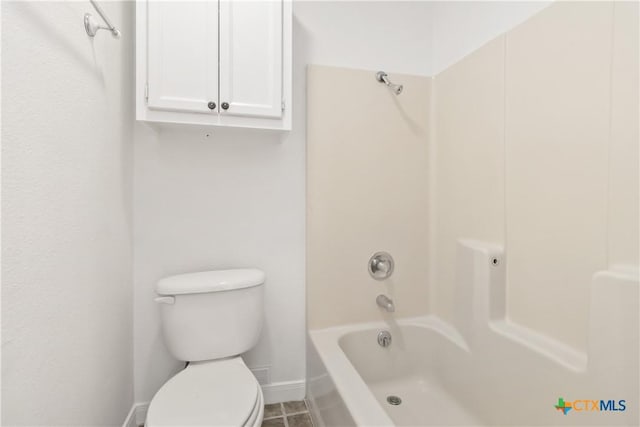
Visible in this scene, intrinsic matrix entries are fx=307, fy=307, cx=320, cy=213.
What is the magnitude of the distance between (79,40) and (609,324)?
178 centimetres

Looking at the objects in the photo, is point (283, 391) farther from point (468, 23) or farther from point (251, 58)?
point (468, 23)

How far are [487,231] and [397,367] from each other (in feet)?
2.86

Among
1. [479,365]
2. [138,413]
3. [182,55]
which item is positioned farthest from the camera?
[138,413]

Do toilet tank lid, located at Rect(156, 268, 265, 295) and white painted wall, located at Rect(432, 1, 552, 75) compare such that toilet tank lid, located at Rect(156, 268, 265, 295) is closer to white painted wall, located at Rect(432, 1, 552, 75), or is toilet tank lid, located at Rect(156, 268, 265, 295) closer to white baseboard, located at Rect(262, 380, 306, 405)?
white baseboard, located at Rect(262, 380, 306, 405)

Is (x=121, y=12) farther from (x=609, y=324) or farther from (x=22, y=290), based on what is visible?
(x=609, y=324)

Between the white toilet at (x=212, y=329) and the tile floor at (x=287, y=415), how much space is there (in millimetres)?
409

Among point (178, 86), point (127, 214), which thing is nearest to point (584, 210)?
point (178, 86)

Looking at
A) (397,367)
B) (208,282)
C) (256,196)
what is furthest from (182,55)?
(397,367)

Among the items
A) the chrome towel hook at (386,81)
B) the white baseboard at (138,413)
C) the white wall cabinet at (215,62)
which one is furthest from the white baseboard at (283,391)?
the chrome towel hook at (386,81)

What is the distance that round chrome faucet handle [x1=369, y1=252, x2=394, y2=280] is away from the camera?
173cm

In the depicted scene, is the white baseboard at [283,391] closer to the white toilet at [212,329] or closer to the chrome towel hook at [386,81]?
the white toilet at [212,329]

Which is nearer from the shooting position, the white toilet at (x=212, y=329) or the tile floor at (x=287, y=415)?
the white toilet at (x=212, y=329)

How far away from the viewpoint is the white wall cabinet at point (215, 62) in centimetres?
122

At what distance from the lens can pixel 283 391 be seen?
5.44 feet
